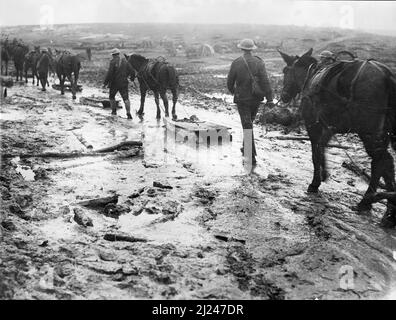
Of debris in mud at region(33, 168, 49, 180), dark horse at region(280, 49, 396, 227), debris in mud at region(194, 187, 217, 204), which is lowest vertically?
debris in mud at region(194, 187, 217, 204)

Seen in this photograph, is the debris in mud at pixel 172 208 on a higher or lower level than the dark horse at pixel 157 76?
lower

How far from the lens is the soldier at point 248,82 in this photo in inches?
295

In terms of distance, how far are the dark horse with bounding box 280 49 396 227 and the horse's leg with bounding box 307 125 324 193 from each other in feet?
0.05

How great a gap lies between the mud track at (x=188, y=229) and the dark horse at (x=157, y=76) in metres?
3.61

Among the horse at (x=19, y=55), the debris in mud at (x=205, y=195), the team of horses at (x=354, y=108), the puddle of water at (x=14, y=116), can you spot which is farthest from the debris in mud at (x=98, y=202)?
the horse at (x=19, y=55)

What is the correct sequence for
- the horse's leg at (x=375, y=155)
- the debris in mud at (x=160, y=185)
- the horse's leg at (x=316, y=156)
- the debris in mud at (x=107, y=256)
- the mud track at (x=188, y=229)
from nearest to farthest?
1. the mud track at (x=188, y=229)
2. the debris in mud at (x=107, y=256)
3. the horse's leg at (x=375, y=155)
4. the horse's leg at (x=316, y=156)
5. the debris in mud at (x=160, y=185)

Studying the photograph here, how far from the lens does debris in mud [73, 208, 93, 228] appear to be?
4.90 meters

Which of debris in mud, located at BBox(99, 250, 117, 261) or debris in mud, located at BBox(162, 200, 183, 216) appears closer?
debris in mud, located at BBox(99, 250, 117, 261)

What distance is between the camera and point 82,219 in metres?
4.95

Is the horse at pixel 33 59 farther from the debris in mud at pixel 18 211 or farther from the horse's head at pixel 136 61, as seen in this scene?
the debris in mud at pixel 18 211

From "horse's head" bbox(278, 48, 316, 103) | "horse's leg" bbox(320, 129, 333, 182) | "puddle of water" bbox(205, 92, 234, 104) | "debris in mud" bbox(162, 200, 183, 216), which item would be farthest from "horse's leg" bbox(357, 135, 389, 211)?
"puddle of water" bbox(205, 92, 234, 104)

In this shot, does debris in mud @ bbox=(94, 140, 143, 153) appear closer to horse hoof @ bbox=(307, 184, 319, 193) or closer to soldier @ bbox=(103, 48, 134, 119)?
soldier @ bbox=(103, 48, 134, 119)

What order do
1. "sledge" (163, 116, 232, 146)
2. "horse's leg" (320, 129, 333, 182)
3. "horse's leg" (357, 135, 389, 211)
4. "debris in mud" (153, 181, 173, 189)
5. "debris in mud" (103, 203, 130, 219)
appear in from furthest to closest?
"sledge" (163, 116, 232, 146) → "debris in mud" (153, 181, 173, 189) → "horse's leg" (320, 129, 333, 182) → "debris in mud" (103, 203, 130, 219) → "horse's leg" (357, 135, 389, 211)
